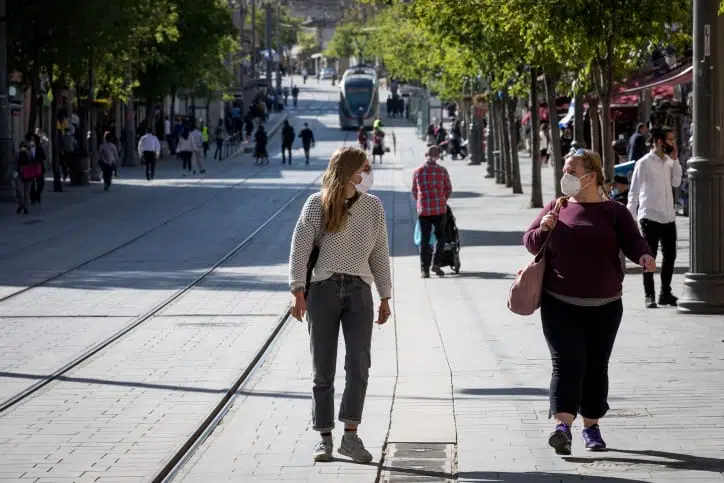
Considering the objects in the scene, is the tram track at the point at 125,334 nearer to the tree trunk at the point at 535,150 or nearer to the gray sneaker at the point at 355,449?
the gray sneaker at the point at 355,449

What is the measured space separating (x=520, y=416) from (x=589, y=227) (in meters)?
1.76

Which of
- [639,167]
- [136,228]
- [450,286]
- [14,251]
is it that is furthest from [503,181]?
[639,167]

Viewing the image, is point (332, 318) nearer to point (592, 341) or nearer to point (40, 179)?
point (592, 341)

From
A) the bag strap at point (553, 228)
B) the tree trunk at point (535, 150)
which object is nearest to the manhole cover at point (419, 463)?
the bag strap at point (553, 228)

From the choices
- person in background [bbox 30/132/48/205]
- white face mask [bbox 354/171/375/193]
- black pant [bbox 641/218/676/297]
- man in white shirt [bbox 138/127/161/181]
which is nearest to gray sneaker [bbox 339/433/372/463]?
white face mask [bbox 354/171/375/193]

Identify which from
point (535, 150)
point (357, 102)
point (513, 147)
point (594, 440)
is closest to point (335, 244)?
→ point (594, 440)

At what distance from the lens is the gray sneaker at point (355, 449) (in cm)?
879

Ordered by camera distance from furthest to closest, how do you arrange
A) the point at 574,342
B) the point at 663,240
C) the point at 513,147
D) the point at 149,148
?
the point at 149,148
the point at 513,147
the point at 663,240
the point at 574,342

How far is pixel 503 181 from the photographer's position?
159 ft

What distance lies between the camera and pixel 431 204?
67.6 feet

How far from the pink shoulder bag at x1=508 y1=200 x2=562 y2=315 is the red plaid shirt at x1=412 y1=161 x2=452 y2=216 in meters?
11.6

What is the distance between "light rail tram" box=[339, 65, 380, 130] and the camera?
3895 inches

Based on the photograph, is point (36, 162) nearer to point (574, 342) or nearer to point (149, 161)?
point (149, 161)

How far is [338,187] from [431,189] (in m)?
11.8
